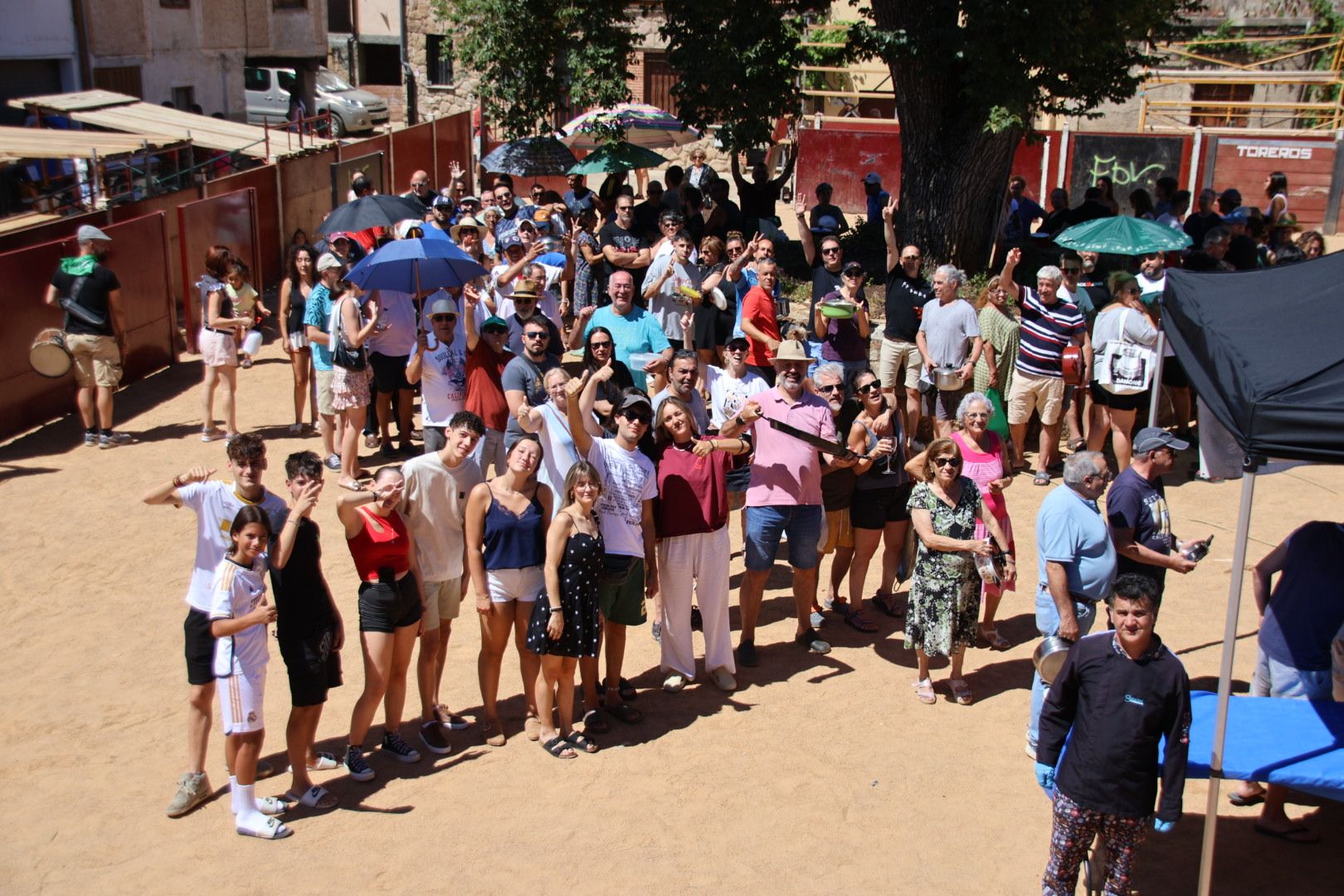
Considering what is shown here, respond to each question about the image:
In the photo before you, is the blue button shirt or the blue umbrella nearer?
the blue button shirt

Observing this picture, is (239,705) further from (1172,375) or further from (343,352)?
(1172,375)

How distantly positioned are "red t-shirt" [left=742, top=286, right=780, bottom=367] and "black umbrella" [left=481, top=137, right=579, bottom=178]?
6.68 m

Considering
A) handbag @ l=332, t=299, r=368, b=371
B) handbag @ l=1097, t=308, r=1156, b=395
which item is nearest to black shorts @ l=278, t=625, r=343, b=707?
handbag @ l=332, t=299, r=368, b=371

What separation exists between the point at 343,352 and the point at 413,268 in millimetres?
903

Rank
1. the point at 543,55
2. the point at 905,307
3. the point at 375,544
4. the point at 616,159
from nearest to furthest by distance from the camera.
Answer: the point at 375,544 → the point at 905,307 → the point at 616,159 → the point at 543,55

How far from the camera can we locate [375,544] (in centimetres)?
590

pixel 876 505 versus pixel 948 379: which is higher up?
pixel 948 379

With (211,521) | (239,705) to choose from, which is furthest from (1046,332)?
(239,705)

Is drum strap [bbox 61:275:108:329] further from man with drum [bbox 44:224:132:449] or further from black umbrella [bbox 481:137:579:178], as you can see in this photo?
black umbrella [bbox 481:137:579:178]

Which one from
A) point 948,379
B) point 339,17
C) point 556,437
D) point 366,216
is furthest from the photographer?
point 339,17

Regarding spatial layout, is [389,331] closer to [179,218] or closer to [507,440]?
[507,440]

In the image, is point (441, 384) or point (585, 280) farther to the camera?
point (585, 280)

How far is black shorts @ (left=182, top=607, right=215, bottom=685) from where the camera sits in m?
5.67

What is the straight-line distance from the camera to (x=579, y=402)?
6.90 m
